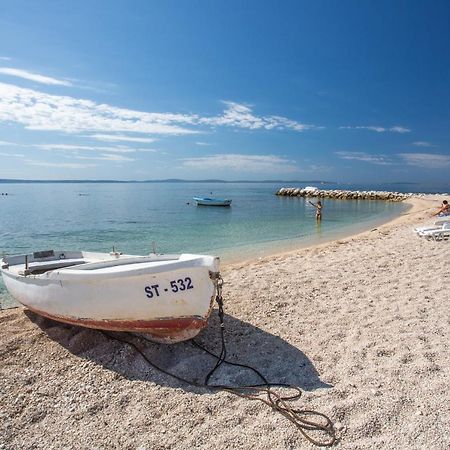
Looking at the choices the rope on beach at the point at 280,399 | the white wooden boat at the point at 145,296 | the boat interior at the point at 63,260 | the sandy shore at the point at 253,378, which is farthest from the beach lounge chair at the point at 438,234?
the white wooden boat at the point at 145,296

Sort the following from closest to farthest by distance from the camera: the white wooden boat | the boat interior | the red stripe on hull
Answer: the white wooden boat, the red stripe on hull, the boat interior

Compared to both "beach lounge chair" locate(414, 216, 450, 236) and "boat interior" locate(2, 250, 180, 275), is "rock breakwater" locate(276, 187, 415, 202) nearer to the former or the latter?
"beach lounge chair" locate(414, 216, 450, 236)

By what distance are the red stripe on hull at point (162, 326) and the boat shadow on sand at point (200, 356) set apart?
0.20 m

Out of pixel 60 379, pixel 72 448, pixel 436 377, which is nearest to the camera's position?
pixel 72 448

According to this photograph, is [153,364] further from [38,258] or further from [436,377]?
[38,258]

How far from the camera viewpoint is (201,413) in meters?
3.98

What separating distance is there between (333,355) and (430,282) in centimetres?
402

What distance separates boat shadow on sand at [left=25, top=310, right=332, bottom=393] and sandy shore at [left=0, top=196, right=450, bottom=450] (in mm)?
22

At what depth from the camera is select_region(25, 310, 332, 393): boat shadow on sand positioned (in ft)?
15.2

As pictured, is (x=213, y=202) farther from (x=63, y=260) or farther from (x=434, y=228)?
(x=63, y=260)

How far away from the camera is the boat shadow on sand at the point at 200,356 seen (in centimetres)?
463

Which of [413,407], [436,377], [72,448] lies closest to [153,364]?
[72,448]

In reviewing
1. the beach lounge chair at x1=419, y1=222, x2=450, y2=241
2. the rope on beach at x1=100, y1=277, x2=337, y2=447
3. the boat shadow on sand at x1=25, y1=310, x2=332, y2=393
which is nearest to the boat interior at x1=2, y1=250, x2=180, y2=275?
the boat shadow on sand at x1=25, y1=310, x2=332, y2=393

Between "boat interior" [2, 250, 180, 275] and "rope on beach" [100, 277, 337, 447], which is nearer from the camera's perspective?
"rope on beach" [100, 277, 337, 447]
